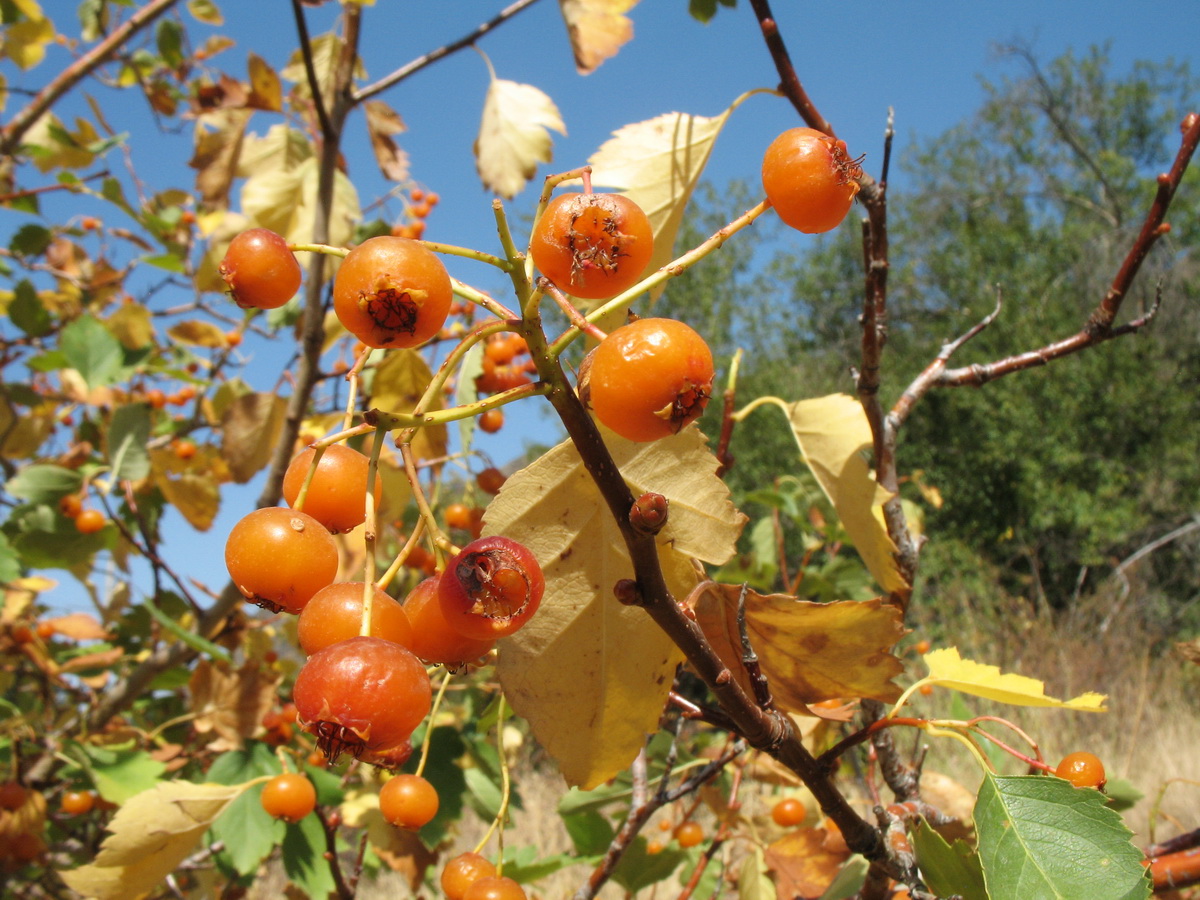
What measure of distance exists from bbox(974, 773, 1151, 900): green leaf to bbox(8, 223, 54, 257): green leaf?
354cm

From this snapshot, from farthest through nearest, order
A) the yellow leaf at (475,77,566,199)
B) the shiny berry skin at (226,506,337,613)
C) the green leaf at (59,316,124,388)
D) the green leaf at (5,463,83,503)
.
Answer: the green leaf at (59,316,124,388), the green leaf at (5,463,83,503), the yellow leaf at (475,77,566,199), the shiny berry skin at (226,506,337,613)

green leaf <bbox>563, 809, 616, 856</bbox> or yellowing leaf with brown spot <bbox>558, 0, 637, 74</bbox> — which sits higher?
yellowing leaf with brown spot <bbox>558, 0, 637, 74</bbox>

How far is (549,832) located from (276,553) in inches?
335

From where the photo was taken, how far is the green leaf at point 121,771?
1.86 meters

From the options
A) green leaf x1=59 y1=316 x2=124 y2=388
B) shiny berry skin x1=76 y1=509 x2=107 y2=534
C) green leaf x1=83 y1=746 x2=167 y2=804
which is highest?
green leaf x1=59 y1=316 x2=124 y2=388

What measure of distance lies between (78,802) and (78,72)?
2300 millimetres

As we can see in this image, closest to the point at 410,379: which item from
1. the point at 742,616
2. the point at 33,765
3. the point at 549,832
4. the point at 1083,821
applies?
the point at 742,616

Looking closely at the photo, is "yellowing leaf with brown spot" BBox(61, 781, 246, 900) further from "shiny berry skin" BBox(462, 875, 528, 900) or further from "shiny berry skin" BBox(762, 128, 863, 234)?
"shiny berry skin" BBox(762, 128, 863, 234)

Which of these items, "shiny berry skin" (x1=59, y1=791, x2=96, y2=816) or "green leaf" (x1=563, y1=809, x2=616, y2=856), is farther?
"shiny berry skin" (x1=59, y1=791, x2=96, y2=816)

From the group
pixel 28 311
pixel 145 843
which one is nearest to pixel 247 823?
pixel 145 843

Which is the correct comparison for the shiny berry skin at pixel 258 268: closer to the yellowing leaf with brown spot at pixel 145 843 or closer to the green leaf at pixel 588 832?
the yellowing leaf with brown spot at pixel 145 843

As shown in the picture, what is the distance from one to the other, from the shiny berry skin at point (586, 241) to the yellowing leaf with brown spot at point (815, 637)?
13.0 inches

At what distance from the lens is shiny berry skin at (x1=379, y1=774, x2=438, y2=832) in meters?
0.94

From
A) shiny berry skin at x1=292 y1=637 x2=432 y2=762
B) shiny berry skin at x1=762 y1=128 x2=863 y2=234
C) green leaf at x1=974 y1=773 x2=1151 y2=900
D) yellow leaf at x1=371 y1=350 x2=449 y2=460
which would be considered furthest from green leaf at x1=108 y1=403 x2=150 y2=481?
green leaf at x1=974 y1=773 x2=1151 y2=900
